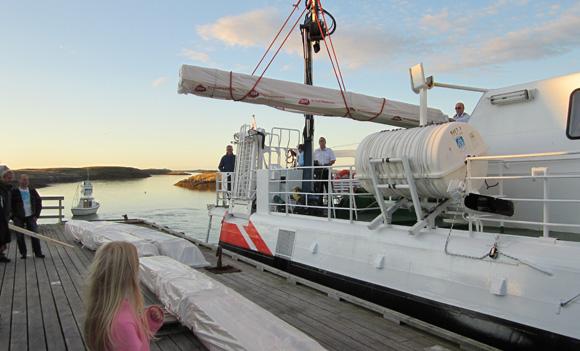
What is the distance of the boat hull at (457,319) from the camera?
4387 mm

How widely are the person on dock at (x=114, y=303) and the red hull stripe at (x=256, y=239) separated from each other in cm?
672

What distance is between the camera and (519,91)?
20.9 ft

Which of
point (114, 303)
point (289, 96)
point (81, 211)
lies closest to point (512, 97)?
point (289, 96)

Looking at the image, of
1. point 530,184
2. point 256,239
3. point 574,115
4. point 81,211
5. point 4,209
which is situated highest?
point 574,115

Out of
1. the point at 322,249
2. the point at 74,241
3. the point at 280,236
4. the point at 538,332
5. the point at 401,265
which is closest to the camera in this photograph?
the point at 538,332

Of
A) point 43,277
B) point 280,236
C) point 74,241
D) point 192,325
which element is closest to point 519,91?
point 280,236

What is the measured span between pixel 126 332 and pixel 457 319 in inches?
160

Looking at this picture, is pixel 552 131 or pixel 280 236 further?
pixel 280 236

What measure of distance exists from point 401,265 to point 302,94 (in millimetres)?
4261

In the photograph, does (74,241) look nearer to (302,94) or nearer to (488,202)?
(302,94)

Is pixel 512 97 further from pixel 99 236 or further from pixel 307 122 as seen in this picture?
pixel 99 236

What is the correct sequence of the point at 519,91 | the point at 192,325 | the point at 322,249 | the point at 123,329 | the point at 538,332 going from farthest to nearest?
the point at 322,249 < the point at 519,91 < the point at 192,325 < the point at 538,332 < the point at 123,329

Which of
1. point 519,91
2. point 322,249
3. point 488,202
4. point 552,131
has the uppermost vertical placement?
point 519,91

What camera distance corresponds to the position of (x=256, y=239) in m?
9.55
